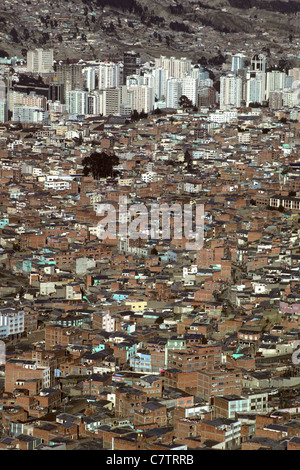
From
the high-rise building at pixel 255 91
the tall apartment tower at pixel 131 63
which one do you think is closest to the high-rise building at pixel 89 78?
the tall apartment tower at pixel 131 63

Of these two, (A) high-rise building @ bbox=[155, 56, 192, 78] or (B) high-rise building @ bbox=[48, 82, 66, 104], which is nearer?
(B) high-rise building @ bbox=[48, 82, 66, 104]

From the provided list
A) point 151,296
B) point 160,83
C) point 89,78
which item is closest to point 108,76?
point 89,78

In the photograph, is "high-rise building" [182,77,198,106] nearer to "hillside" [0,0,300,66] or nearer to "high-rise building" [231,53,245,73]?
"high-rise building" [231,53,245,73]

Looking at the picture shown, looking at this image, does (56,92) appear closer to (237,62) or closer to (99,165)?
(237,62)

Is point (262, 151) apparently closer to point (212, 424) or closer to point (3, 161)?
point (3, 161)

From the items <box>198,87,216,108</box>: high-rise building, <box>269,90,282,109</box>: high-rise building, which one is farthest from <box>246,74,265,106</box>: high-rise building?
<box>198,87,216,108</box>: high-rise building
